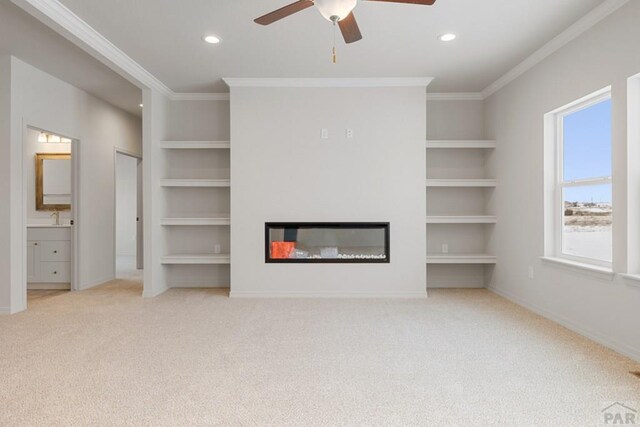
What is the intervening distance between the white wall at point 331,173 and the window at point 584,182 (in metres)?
1.34

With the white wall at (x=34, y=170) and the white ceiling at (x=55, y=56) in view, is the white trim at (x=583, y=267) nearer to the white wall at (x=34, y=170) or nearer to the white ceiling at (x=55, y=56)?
the white ceiling at (x=55, y=56)

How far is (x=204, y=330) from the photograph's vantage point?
10.3 ft

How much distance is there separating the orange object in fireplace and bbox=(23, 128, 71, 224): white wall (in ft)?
11.1

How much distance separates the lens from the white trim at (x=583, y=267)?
2.75 m

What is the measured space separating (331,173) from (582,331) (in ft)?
9.05

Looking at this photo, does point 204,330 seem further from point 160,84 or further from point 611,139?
point 611,139

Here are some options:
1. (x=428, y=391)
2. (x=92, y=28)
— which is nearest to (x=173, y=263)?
(x=92, y=28)

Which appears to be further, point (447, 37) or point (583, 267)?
point (447, 37)

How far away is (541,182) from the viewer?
3576 mm

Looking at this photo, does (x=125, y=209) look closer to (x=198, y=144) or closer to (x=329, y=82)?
(x=198, y=144)

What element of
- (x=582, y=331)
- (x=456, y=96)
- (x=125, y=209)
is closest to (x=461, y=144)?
(x=456, y=96)

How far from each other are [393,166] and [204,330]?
2632mm

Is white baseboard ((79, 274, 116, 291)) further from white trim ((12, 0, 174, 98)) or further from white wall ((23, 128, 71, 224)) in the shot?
white trim ((12, 0, 174, 98))

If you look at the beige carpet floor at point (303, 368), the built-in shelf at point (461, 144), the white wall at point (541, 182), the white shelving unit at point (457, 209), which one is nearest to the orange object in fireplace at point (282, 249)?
the beige carpet floor at point (303, 368)
